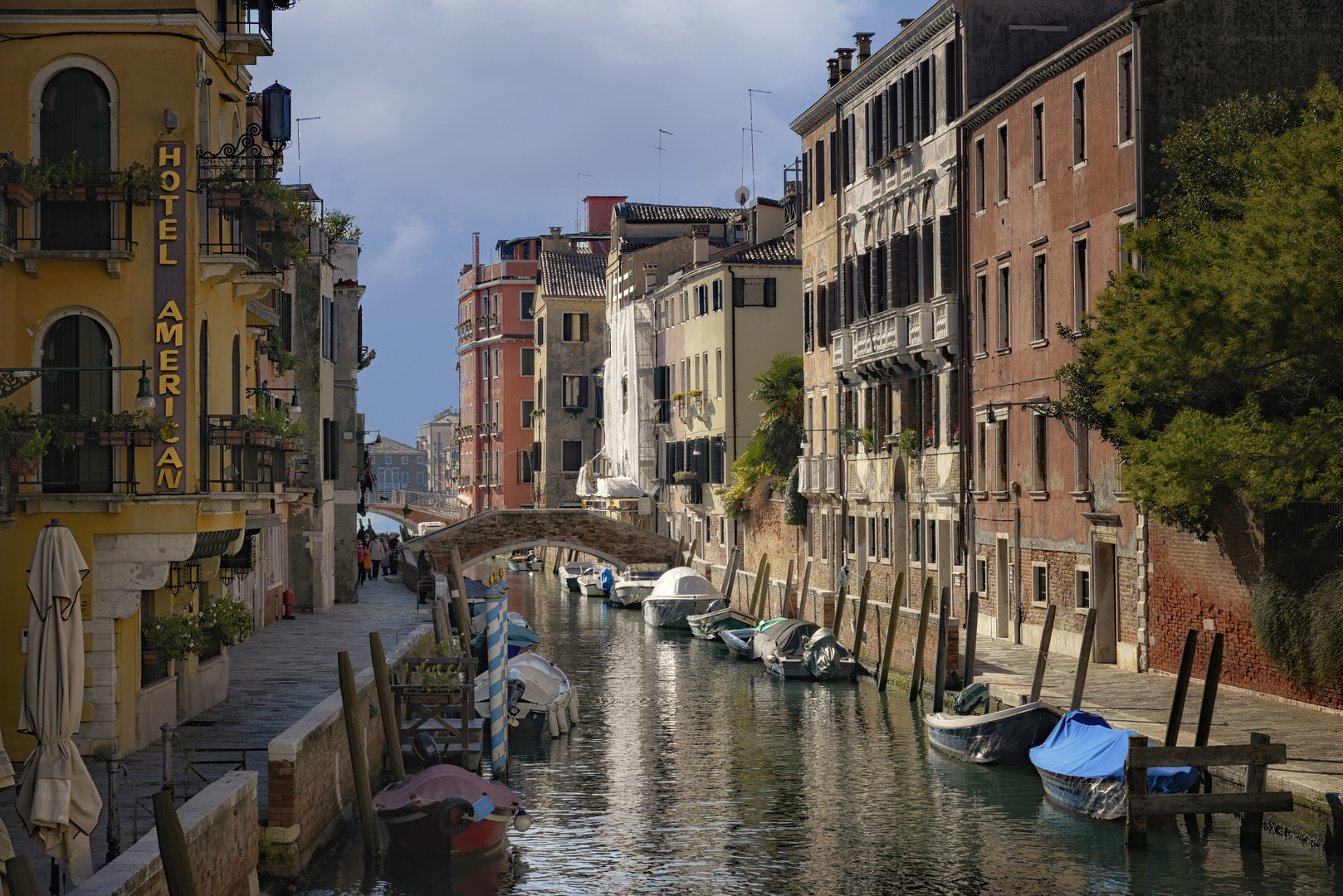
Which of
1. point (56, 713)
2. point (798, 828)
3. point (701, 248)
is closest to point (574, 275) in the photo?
point (701, 248)

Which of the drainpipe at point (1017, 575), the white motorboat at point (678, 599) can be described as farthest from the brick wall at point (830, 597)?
the white motorboat at point (678, 599)

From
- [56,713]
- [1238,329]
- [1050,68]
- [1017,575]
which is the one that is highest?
[1050,68]

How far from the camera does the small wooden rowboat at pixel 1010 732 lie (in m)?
20.8

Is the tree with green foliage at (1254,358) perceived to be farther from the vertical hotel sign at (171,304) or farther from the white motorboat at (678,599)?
the white motorboat at (678,599)

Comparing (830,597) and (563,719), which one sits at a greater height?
(830,597)

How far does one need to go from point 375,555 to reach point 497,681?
34.7m

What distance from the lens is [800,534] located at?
138 ft

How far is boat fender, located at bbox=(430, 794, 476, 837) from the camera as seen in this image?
16.3 metres

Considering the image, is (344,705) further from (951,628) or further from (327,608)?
(327,608)

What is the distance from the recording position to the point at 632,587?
4941 cm

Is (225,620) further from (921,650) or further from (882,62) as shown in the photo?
(882,62)

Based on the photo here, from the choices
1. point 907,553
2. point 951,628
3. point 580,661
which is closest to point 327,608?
point 580,661

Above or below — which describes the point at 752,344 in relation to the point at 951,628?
above

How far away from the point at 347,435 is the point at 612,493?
20.4 meters
